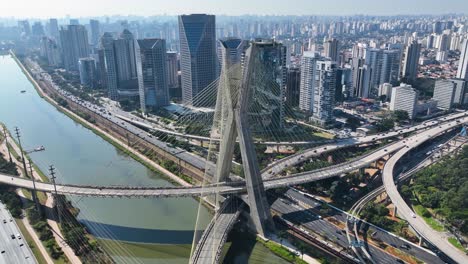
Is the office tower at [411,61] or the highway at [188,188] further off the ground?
the office tower at [411,61]

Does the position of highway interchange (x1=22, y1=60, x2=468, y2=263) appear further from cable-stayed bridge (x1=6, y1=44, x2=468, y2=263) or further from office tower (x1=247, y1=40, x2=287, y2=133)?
office tower (x1=247, y1=40, x2=287, y2=133)

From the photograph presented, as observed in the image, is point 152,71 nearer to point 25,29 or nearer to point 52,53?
point 52,53

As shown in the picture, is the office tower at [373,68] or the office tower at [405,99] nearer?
the office tower at [405,99]

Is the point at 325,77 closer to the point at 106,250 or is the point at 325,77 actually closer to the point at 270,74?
the point at 270,74

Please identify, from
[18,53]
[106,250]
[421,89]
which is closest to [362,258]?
[106,250]

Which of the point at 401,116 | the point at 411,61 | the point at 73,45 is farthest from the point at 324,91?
the point at 73,45

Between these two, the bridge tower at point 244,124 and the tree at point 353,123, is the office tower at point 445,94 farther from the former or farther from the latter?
the bridge tower at point 244,124

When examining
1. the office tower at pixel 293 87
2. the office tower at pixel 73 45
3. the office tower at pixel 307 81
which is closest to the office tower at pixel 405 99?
the office tower at pixel 307 81
